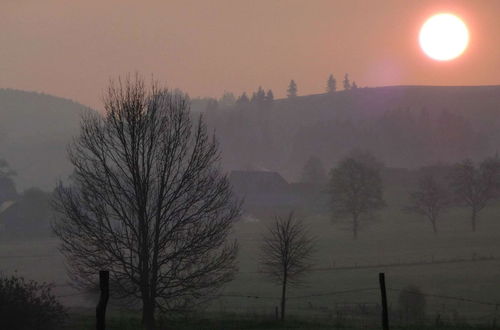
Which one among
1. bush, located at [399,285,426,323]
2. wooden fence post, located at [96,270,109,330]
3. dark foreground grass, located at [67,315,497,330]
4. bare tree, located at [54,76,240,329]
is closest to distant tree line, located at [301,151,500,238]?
bush, located at [399,285,426,323]

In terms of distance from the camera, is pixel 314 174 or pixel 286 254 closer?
pixel 286 254

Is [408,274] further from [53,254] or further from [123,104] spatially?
[53,254]

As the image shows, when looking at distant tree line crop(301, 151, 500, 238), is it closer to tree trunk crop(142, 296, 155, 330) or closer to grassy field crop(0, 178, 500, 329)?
grassy field crop(0, 178, 500, 329)

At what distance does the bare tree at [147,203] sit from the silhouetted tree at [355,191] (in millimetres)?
63893

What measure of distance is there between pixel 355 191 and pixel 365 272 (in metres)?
30.4

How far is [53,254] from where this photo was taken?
84.1m

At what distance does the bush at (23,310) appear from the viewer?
21.8 metres

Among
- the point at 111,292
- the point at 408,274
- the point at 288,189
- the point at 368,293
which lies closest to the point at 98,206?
the point at 111,292

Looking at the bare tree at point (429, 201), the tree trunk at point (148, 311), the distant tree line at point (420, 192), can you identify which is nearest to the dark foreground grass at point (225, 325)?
the tree trunk at point (148, 311)

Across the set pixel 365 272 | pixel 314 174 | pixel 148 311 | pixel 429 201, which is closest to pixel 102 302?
pixel 148 311

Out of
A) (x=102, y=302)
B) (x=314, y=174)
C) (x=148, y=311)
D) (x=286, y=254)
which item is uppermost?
(x=314, y=174)

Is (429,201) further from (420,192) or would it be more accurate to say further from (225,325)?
(225,325)

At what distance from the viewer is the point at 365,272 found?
6053 centimetres

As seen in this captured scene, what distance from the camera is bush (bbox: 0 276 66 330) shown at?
21781mm
